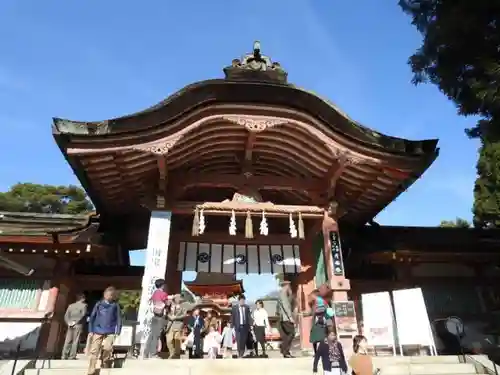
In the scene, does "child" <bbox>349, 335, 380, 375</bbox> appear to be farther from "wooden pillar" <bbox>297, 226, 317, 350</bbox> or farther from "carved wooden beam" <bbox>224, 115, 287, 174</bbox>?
"carved wooden beam" <bbox>224, 115, 287, 174</bbox>

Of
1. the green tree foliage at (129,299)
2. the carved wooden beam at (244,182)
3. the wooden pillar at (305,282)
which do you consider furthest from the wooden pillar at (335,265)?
the green tree foliage at (129,299)

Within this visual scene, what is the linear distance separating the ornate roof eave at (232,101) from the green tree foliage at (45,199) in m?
32.6

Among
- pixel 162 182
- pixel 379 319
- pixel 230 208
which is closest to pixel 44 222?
pixel 162 182

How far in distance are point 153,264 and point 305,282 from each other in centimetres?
472

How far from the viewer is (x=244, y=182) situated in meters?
10.6

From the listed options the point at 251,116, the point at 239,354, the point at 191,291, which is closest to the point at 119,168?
the point at 251,116

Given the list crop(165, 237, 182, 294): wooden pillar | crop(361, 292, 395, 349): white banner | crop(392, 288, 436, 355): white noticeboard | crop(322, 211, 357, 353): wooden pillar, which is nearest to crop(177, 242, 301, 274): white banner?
crop(165, 237, 182, 294): wooden pillar

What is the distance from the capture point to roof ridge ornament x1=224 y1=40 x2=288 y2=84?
10.7m

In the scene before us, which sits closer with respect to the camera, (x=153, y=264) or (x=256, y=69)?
(x=153, y=264)

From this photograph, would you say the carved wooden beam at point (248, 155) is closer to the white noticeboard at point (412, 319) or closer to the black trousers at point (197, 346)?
the black trousers at point (197, 346)

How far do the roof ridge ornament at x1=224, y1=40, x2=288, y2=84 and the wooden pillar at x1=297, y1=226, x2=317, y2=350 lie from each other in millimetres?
4661

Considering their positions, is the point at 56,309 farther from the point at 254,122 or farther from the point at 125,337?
the point at 254,122

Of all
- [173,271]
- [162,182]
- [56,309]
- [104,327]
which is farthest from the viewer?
[173,271]

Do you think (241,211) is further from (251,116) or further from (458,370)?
(458,370)
